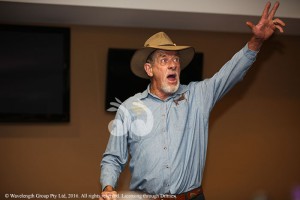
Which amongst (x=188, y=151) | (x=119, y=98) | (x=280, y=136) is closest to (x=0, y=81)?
(x=119, y=98)

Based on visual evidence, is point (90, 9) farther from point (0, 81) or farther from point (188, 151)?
point (188, 151)

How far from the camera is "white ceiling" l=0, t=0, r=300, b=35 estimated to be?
258cm

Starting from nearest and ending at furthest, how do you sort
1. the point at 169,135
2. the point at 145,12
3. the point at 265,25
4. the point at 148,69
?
1. the point at 265,25
2. the point at 169,135
3. the point at 148,69
4. the point at 145,12

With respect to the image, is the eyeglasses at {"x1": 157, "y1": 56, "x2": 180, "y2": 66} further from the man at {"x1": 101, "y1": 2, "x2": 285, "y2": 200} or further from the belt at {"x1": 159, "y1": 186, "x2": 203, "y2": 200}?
the belt at {"x1": 159, "y1": 186, "x2": 203, "y2": 200}

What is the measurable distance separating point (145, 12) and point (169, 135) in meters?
1.05

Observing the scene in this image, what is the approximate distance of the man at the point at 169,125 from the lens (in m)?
1.95

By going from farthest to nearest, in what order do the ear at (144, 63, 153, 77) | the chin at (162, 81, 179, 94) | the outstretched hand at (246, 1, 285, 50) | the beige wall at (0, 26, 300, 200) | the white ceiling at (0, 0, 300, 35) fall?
the beige wall at (0, 26, 300, 200), the white ceiling at (0, 0, 300, 35), the ear at (144, 63, 153, 77), the chin at (162, 81, 179, 94), the outstretched hand at (246, 1, 285, 50)

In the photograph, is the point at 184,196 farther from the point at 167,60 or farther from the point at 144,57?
the point at 144,57

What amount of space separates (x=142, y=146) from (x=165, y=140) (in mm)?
120

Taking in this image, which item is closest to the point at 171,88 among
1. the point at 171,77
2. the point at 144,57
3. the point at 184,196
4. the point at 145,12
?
the point at 171,77

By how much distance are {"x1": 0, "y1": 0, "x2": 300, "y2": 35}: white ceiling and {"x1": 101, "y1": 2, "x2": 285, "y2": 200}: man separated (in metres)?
0.58

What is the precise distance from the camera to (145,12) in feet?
8.87

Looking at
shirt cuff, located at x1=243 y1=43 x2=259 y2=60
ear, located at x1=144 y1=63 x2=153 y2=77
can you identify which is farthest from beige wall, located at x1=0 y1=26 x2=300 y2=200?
shirt cuff, located at x1=243 y1=43 x2=259 y2=60

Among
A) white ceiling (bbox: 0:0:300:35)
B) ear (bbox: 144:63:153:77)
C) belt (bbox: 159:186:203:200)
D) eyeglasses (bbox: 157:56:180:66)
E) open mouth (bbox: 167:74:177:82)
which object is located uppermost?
white ceiling (bbox: 0:0:300:35)
